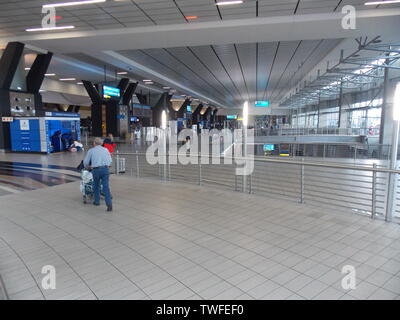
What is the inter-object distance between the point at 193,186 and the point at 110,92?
1443 centimetres

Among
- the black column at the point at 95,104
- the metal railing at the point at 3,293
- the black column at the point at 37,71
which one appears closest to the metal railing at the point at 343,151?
the metal railing at the point at 3,293

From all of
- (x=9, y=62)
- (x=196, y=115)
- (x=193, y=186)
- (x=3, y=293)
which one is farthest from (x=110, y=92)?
(x=196, y=115)

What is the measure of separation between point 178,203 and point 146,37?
7410 mm

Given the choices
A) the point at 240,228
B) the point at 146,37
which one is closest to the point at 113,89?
the point at 146,37

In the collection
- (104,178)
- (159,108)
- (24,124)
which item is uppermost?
(159,108)

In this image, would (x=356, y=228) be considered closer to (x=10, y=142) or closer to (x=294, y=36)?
(x=294, y=36)

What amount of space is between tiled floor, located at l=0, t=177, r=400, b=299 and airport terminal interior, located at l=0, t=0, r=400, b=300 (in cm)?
2

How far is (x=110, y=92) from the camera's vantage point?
18875mm

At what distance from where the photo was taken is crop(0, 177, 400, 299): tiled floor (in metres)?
2.54

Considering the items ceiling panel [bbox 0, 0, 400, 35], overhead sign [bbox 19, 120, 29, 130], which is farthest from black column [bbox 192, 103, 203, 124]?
ceiling panel [bbox 0, 0, 400, 35]

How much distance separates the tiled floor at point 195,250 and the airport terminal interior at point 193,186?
0.02 meters

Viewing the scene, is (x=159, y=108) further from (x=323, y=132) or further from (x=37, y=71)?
(x=37, y=71)

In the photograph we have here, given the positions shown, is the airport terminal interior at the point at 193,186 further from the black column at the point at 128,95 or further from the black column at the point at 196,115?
the black column at the point at 196,115

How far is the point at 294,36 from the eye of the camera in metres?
9.96
